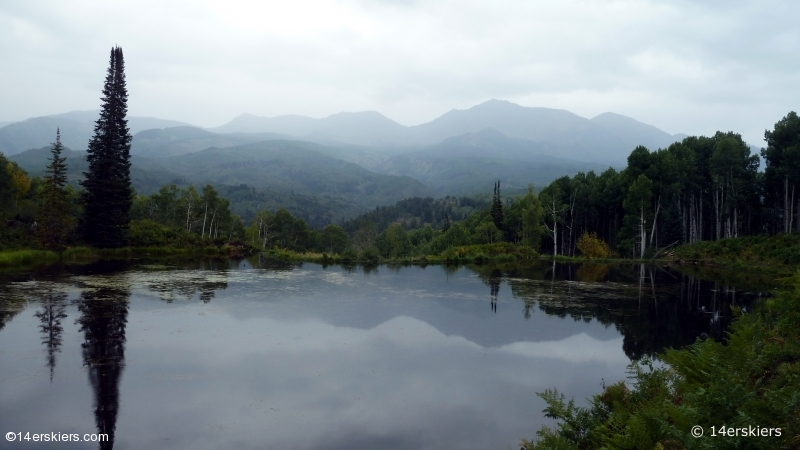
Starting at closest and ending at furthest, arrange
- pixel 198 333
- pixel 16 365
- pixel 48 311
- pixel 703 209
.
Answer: pixel 16 365
pixel 198 333
pixel 48 311
pixel 703 209

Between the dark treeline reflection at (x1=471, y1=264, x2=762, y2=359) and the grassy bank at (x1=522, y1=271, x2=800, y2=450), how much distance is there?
131 inches

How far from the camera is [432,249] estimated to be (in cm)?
7750

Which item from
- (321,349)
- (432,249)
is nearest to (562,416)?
(321,349)

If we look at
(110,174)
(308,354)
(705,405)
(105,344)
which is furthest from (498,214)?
(705,405)

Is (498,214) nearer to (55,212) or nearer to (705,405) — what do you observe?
(55,212)

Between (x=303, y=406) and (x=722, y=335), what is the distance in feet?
42.7

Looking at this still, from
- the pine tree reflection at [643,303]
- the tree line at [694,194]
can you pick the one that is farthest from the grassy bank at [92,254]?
the tree line at [694,194]

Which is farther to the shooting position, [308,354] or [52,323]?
[52,323]

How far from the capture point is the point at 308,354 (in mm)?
12039

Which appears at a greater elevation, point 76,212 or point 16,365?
point 76,212

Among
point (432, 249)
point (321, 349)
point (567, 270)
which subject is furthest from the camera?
point (432, 249)

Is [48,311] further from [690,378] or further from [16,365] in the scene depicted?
[690,378]

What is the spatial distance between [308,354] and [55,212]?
23.3m

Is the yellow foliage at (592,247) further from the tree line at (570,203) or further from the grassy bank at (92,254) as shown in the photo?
the grassy bank at (92,254)
